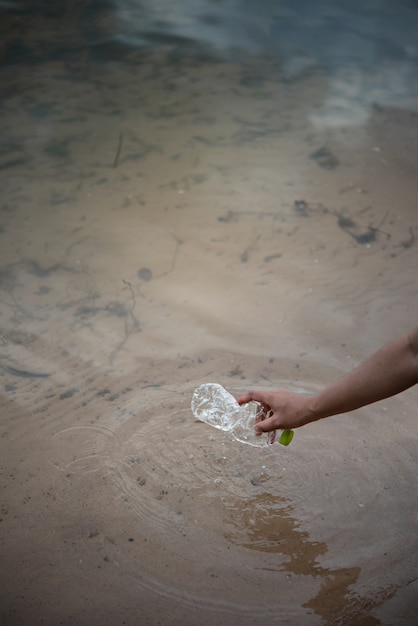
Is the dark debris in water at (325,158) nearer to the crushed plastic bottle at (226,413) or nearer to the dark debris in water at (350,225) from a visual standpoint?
the dark debris in water at (350,225)

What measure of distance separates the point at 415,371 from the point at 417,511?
938 mm

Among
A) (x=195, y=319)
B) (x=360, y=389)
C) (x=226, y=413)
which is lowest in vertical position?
(x=195, y=319)

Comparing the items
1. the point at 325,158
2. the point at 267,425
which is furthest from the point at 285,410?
the point at 325,158

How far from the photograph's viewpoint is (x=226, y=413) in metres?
2.65

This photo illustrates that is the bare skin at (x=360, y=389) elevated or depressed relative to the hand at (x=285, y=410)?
elevated

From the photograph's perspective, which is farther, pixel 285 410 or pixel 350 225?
pixel 350 225

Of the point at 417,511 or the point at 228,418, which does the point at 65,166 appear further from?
the point at 417,511

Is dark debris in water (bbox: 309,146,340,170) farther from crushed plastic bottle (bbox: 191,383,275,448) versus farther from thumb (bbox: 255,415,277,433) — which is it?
thumb (bbox: 255,415,277,433)

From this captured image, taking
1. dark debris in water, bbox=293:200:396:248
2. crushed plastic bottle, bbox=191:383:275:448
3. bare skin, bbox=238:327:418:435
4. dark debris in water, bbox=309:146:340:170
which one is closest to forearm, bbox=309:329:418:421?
bare skin, bbox=238:327:418:435

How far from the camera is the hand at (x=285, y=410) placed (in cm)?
195

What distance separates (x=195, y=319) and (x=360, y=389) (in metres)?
1.63

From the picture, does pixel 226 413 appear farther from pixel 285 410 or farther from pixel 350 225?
pixel 350 225

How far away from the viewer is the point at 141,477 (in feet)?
8.23

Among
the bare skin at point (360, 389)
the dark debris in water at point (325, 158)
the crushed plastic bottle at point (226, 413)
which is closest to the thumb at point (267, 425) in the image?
the bare skin at point (360, 389)
